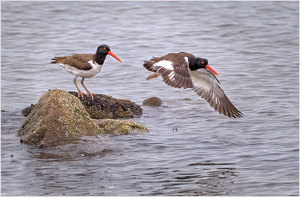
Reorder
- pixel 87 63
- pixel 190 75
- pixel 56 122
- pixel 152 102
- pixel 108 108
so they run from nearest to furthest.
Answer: pixel 56 122, pixel 87 63, pixel 190 75, pixel 108 108, pixel 152 102

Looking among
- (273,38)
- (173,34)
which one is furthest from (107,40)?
(273,38)

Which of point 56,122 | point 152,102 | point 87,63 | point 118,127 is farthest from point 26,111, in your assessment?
point 152,102

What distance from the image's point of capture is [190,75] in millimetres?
10789

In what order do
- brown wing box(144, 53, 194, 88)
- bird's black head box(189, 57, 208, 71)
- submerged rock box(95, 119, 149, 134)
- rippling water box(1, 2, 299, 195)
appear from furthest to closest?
bird's black head box(189, 57, 208, 71), submerged rock box(95, 119, 149, 134), brown wing box(144, 53, 194, 88), rippling water box(1, 2, 299, 195)

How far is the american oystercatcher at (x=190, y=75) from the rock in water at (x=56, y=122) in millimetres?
1625

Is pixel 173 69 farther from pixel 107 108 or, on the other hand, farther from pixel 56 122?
pixel 56 122

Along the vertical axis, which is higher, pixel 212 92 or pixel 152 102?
pixel 212 92

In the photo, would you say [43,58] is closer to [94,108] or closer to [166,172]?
[94,108]

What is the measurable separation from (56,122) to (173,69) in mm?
2305

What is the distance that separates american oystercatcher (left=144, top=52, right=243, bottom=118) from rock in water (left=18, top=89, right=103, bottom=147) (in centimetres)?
163

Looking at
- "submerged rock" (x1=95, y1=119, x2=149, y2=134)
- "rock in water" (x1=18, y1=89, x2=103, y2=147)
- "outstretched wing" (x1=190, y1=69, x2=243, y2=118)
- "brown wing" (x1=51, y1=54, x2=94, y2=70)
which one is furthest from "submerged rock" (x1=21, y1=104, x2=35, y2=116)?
"outstretched wing" (x1=190, y1=69, x2=243, y2=118)

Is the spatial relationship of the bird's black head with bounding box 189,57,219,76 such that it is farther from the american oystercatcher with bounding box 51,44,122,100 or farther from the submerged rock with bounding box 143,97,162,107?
the submerged rock with bounding box 143,97,162,107

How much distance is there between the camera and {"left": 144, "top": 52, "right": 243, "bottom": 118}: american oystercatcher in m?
9.41

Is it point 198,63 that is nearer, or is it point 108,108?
point 198,63
